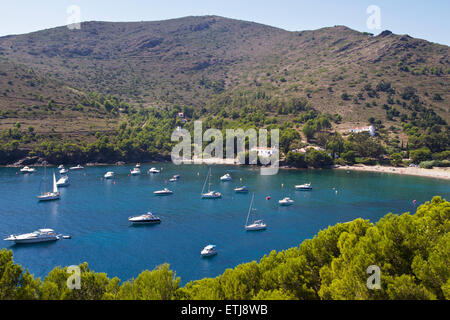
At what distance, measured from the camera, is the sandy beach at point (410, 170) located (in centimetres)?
11138

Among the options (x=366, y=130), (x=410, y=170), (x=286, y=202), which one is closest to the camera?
(x=286, y=202)

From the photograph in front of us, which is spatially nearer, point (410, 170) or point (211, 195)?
point (211, 195)

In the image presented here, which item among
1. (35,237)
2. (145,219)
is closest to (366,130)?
(145,219)

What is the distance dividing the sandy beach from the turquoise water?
8010mm

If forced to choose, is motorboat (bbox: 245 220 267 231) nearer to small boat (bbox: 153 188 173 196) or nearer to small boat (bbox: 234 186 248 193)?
small boat (bbox: 234 186 248 193)

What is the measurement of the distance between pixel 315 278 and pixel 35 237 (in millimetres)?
39964

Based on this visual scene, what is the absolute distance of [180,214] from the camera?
63.8 m

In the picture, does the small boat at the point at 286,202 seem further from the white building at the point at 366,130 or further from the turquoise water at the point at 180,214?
the white building at the point at 366,130

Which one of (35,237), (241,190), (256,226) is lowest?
(256,226)

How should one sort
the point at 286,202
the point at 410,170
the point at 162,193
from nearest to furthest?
the point at 286,202
the point at 162,193
the point at 410,170

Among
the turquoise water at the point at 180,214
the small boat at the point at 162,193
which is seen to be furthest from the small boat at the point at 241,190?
the small boat at the point at 162,193

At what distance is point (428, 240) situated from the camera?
75.6ft

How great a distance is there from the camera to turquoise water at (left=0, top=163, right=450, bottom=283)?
1692 inches

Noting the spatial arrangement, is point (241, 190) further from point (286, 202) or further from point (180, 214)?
point (180, 214)
